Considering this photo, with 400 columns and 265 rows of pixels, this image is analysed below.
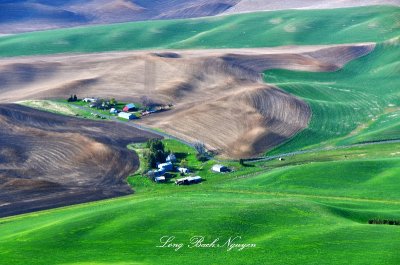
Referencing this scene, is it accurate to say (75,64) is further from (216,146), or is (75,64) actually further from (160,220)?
(160,220)

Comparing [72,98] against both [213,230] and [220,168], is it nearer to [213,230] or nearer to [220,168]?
[220,168]

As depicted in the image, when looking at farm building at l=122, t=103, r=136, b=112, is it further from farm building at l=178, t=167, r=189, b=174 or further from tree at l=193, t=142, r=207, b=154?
farm building at l=178, t=167, r=189, b=174

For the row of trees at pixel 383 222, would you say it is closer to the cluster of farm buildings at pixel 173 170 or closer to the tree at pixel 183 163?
the cluster of farm buildings at pixel 173 170

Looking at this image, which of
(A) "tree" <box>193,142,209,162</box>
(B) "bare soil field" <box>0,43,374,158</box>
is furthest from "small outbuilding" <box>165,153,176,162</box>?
(B) "bare soil field" <box>0,43,374,158</box>

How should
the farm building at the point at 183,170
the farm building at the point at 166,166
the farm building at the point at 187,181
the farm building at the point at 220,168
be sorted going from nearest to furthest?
the farm building at the point at 187,181
the farm building at the point at 220,168
the farm building at the point at 183,170
the farm building at the point at 166,166

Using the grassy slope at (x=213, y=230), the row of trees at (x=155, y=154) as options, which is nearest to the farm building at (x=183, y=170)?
the row of trees at (x=155, y=154)
